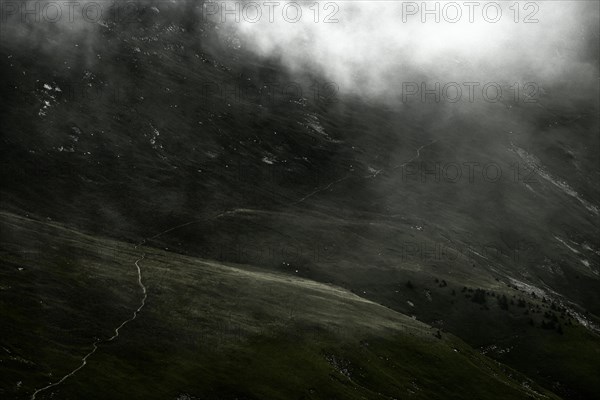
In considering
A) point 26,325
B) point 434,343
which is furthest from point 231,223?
point 26,325

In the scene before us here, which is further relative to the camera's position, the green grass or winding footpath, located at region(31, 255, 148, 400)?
the green grass

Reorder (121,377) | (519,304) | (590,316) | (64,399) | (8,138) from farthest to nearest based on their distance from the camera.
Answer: (590,316) < (8,138) < (519,304) < (121,377) < (64,399)

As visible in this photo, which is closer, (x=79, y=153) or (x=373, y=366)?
(x=373, y=366)

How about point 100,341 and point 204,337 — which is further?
point 204,337

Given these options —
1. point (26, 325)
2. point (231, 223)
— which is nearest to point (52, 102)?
point (231, 223)

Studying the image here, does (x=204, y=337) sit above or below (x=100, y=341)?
above

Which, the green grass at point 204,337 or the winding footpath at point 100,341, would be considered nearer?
the winding footpath at point 100,341

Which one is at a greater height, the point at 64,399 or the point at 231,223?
the point at 231,223

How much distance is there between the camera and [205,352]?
91500 millimetres

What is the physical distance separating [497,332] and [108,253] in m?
80.8

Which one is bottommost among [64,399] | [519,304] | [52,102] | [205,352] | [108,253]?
[64,399]

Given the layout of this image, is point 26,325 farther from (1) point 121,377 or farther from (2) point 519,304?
(2) point 519,304

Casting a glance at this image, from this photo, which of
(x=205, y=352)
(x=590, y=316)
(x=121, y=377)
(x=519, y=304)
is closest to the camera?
(x=121, y=377)

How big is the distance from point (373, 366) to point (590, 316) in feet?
321
